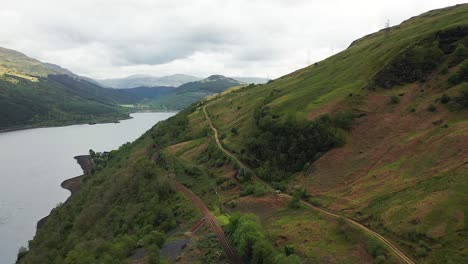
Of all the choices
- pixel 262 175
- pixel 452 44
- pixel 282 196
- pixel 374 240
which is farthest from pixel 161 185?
pixel 452 44

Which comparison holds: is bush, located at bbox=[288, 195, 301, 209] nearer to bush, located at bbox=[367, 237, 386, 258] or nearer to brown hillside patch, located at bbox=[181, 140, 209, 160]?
bush, located at bbox=[367, 237, 386, 258]

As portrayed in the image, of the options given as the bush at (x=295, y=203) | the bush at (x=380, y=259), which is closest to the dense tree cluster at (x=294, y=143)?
the bush at (x=295, y=203)

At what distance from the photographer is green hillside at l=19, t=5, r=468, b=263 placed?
1885 inches

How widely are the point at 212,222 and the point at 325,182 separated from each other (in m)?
21.7

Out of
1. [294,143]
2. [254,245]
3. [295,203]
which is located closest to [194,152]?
[294,143]

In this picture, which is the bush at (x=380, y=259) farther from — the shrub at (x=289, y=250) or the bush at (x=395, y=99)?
the bush at (x=395, y=99)

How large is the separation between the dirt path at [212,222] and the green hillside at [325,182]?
3.11 ft

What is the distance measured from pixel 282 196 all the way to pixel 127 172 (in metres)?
58.9

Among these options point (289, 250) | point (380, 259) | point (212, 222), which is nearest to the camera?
point (380, 259)

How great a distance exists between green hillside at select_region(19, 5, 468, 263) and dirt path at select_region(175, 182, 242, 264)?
0.95 metres

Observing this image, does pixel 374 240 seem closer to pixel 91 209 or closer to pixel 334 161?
pixel 334 161

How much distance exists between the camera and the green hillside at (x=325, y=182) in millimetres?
47875

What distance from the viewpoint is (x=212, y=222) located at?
6788 centimetres

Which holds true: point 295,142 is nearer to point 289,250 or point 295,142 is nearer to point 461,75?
point 461,75
